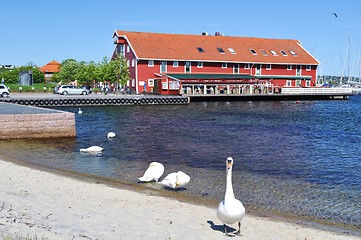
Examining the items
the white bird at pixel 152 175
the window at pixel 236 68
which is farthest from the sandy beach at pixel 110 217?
the window at pixel 236 68

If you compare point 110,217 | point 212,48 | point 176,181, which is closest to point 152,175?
point 176,181

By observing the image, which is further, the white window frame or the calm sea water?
the white window frame

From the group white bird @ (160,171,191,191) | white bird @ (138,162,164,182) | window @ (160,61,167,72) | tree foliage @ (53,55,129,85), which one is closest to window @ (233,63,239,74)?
window @ (160,61,167,72)

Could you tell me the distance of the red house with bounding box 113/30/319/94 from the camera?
→ 69.8 metres

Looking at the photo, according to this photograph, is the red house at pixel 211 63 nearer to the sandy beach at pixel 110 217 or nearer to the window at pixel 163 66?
the window at pixel 163 66

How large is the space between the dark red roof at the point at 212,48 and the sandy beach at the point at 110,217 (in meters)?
58.1

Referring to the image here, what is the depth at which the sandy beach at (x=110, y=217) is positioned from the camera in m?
8.09

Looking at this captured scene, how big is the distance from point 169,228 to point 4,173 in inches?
265

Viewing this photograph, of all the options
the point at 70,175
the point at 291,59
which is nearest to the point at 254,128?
the point at 70,175

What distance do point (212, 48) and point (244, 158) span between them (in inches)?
2281

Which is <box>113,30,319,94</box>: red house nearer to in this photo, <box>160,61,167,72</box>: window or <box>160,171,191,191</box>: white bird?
<box>160,61,167,72</box>: window

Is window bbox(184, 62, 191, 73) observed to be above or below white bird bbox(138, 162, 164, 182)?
above

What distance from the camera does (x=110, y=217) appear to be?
9430mm

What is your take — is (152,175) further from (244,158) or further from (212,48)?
(212,48)
